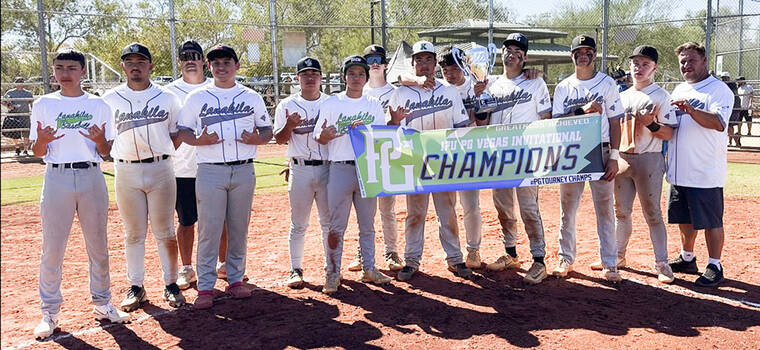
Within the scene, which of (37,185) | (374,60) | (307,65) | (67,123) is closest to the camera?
(67,123)

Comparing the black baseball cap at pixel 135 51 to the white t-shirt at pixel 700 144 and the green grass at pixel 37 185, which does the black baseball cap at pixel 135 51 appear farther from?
the green grass at pixel 37 185

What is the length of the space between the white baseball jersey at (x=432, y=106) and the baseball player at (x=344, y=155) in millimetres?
314

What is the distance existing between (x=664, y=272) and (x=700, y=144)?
1.29 m

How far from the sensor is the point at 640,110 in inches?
228

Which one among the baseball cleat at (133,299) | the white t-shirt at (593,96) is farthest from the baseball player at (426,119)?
the baseball cleat at (133,299)

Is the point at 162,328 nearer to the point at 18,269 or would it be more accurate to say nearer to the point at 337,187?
the point at 337,187

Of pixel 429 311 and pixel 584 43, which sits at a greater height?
pixel 584 43

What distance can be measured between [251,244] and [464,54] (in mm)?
3621

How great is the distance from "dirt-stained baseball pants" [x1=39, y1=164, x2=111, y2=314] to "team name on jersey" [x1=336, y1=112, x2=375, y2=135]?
2.06 m

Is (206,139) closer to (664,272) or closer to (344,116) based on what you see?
(344,116)

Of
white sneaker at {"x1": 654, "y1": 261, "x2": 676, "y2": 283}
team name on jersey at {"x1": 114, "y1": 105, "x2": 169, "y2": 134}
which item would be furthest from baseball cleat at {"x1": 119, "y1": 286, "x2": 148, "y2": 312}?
white sneaker at {"x1": 654, "y1": 261, "x2": 676, "y2": 283}

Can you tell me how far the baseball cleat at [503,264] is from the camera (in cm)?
643

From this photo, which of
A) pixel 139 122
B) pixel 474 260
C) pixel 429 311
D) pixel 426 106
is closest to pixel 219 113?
pixel 139 122

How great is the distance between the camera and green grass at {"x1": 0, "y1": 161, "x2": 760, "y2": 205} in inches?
434
